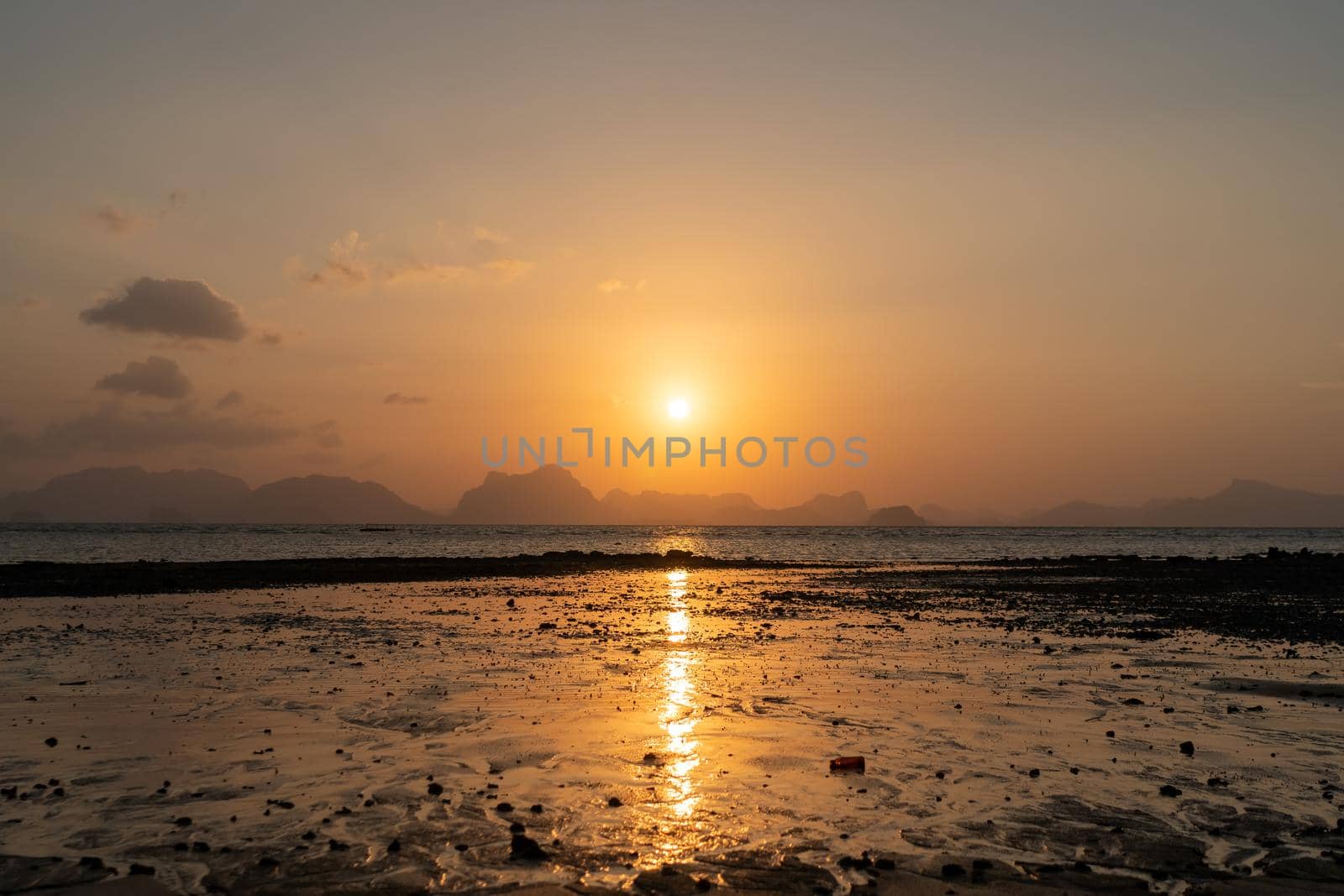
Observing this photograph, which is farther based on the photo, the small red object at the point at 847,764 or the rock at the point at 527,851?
the small red object at the point at 847,764

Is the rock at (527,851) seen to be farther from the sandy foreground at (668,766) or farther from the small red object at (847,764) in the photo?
the small red object at (847,764)

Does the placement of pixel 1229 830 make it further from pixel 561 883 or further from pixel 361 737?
pixel 361 737

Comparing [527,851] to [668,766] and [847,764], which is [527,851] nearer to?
[668,766]

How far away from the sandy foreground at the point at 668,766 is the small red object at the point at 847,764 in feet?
0.74

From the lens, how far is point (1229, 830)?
10.1 m

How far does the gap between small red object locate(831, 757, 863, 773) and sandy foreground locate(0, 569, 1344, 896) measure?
226mm

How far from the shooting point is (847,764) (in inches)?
486

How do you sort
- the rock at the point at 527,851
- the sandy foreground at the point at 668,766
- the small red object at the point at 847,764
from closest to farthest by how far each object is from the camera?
the sandy foreground at the point at 668,766
the rock at the point at 527,851
the small red object at the point at 847,764

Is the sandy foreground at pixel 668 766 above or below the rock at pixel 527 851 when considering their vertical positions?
below

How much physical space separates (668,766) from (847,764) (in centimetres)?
239

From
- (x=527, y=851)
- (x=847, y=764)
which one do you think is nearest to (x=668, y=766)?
(x=847, y=764)

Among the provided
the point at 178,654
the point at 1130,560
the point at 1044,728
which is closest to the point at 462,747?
the point at 1044,728

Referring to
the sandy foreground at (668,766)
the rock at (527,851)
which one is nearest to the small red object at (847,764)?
the sandy foreground at (668,766)

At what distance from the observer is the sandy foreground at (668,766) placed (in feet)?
29.2
